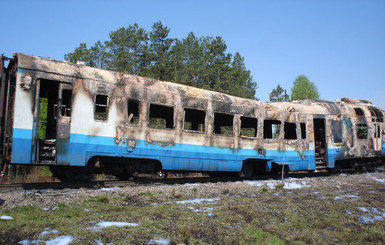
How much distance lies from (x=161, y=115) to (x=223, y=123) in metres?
2.74

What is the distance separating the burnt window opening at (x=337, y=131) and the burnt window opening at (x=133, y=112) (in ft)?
30.8

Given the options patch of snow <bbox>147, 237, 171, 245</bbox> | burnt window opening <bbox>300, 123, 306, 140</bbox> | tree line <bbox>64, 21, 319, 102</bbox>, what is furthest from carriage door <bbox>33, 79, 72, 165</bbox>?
tree line <bbox>64, 21, 319, 102</bbox>

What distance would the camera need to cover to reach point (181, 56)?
3500 cm

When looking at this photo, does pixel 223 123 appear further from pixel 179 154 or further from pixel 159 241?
pixel 159 241

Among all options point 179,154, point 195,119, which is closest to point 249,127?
point 195,119

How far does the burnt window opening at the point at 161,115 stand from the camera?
34.5 ft

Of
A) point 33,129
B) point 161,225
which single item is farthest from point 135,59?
point 161,225

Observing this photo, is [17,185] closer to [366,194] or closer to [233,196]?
[233,196]

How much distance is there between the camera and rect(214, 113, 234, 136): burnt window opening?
11858mm

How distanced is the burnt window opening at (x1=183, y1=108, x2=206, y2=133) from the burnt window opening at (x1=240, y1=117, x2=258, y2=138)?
1.75m

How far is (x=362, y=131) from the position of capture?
16703 millimetres

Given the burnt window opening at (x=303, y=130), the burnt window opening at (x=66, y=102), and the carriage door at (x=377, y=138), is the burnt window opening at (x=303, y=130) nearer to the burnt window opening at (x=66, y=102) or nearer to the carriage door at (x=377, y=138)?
the carriage door at (x=377, y=138)

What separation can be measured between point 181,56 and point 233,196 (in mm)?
28132

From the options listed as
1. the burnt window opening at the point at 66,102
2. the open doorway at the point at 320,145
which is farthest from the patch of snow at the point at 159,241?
the open doorway at the point at 320,145
